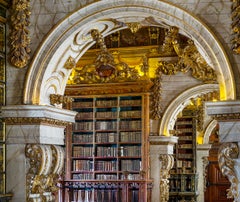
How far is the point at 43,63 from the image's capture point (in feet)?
29.8

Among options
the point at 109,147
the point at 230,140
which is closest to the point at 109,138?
the point at 109,147

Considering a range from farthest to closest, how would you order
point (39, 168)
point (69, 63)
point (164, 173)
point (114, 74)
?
1. point (164, 173)
2. point (114, 74)
3. point (69, 63)
4. point (39, 168)

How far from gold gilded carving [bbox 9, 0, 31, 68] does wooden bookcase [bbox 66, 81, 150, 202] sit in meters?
5.27

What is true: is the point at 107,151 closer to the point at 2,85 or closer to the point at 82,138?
the point at 82,138

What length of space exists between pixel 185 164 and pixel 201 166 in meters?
1.26

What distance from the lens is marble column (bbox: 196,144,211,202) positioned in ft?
61.2

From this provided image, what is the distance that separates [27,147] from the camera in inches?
354

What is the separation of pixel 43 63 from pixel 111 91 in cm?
535

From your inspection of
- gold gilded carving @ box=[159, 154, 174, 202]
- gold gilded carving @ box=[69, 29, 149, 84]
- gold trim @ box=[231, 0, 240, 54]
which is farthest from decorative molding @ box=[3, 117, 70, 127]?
gold gilded carving @ box=[159, 154, 174, 202]

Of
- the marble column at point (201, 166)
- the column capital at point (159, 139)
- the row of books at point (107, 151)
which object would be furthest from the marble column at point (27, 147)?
the marble column at point (201, 166)

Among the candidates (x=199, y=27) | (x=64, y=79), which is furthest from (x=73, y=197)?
(x=199, y=27)

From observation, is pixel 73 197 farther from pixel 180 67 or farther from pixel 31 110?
pixel 31 110

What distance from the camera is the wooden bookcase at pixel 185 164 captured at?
16.9 meters

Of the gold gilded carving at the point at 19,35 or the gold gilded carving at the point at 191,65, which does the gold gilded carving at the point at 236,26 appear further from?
the gold gilded carving at the point at 191,65
